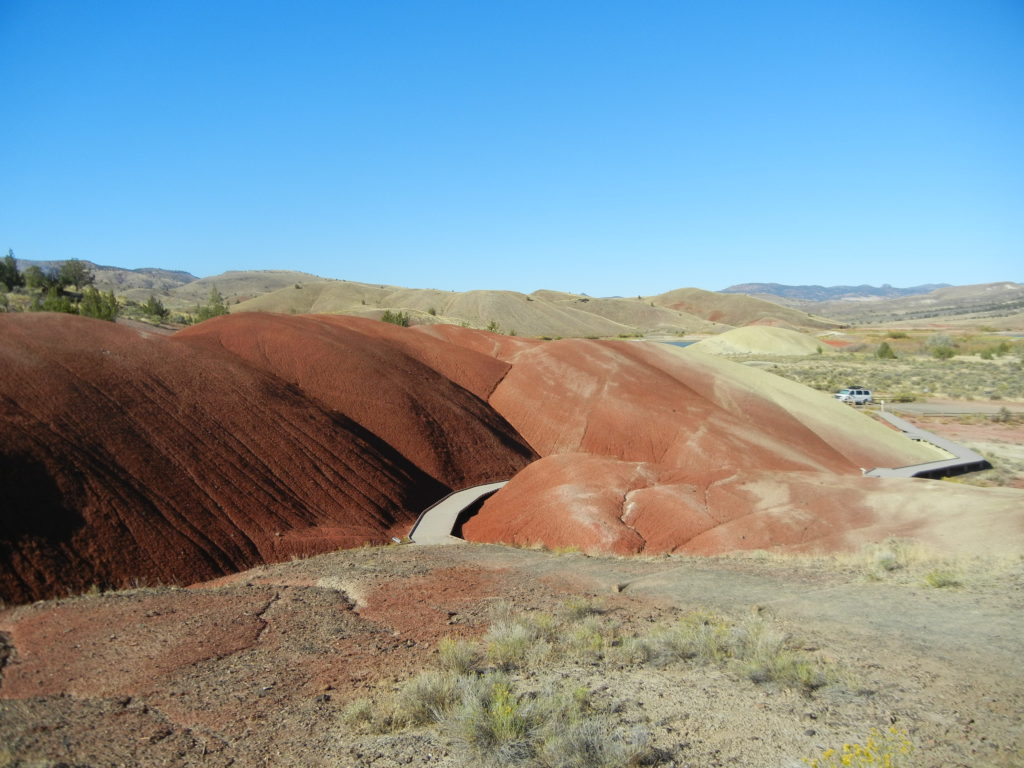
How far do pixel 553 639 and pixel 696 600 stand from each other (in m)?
3.10

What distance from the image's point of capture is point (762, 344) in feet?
304

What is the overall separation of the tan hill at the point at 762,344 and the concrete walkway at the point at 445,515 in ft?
227

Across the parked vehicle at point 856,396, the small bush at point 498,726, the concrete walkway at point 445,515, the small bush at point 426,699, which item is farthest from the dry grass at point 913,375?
the small bush at point 498,726

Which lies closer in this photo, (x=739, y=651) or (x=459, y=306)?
(x=739, y=651)

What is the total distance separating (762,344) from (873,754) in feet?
301

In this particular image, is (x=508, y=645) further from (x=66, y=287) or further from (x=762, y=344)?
(x=762, y=344)

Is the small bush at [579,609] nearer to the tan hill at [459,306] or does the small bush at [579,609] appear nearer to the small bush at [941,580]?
the small bush at [941,580]

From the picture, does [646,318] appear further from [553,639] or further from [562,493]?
[553,639]

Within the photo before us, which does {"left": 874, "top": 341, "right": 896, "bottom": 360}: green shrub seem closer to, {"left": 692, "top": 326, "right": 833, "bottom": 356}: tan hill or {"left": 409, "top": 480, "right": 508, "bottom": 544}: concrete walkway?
{"left": 692, "top": 326, "right": 833, "bottom": 356}: tan hill

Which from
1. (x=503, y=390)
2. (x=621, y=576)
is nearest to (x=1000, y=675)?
(x=621, y=576)


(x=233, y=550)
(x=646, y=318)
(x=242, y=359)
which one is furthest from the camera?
(x=646, y=318)

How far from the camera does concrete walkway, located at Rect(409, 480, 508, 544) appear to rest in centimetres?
1978

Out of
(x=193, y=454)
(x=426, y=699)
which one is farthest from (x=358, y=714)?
(x=193, y=454)

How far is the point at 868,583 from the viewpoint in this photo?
12.4 metres
